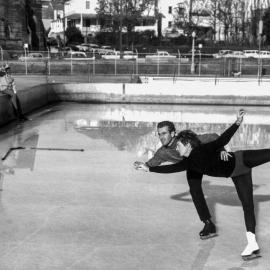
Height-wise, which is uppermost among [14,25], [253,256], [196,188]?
[14,25]

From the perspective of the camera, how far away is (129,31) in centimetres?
6438

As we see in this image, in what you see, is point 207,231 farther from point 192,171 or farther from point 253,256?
point 192,171

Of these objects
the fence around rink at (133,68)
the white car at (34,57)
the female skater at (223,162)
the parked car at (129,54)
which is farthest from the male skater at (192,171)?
the parked car at (129,54)

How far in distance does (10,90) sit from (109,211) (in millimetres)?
9731

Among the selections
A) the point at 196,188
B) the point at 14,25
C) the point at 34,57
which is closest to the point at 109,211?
the point at 196,188

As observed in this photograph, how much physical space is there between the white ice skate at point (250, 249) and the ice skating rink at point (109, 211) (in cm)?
8

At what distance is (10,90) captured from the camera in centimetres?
1572

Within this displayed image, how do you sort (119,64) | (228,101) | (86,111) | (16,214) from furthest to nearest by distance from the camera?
(119,64), (228,101), (86,111), (16,214)

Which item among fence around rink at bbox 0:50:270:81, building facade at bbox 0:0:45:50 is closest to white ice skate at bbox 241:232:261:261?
fence around rink at bbox 0:50:270:81

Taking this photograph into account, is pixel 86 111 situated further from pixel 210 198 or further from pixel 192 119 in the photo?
pixel 210 198

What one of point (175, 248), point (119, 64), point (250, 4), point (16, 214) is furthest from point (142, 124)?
point (250, 4)

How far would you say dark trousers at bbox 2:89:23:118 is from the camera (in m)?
15.6

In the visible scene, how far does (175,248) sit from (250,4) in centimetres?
7124

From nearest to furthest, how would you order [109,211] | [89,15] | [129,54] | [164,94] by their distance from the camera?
[109,211], [164,94], [129,54], [89,15]
